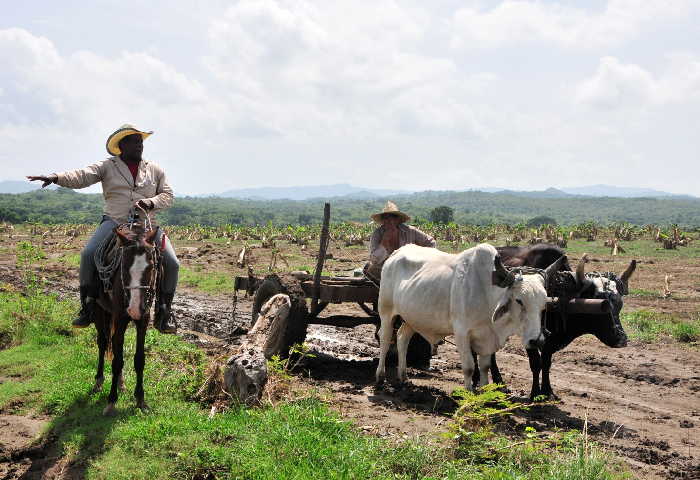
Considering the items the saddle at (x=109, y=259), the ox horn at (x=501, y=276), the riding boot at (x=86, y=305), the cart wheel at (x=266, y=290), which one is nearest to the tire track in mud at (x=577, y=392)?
the cart wheel at (x=266, y=290)

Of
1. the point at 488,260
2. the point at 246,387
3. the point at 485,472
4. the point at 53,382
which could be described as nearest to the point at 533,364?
the point at 488,260

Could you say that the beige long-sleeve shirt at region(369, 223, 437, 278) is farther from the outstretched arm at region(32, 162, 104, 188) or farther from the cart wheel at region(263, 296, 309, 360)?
the outstretched arm at region(32, 162, 104, 188)

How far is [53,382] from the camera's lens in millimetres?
7785

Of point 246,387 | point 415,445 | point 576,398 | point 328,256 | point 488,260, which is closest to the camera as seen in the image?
point 415,445

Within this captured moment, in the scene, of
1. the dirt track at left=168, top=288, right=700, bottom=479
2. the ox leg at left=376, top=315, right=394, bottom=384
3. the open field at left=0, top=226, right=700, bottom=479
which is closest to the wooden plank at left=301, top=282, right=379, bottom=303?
the ox leg at left=376, top=315, right=394, bottom=384

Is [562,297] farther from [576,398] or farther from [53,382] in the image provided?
[53,382]

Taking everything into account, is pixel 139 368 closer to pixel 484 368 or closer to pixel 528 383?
pixel 484 368

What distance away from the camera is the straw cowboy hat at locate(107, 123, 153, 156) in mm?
7156

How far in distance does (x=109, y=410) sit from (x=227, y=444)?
72.1 inches

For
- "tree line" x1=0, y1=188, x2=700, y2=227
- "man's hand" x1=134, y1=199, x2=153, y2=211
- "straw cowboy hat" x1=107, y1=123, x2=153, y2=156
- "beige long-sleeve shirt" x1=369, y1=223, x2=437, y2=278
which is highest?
"straw cowboy hat" x1=107, y1=123, x2=153, y2=156

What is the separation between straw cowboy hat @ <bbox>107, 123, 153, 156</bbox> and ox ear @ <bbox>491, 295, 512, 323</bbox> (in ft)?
16.0

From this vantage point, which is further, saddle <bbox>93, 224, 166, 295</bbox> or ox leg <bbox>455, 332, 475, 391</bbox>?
ox leg <bbox>455, 332, 475, 391</bbox>

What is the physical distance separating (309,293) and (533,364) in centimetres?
364

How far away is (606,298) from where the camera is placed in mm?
7910
